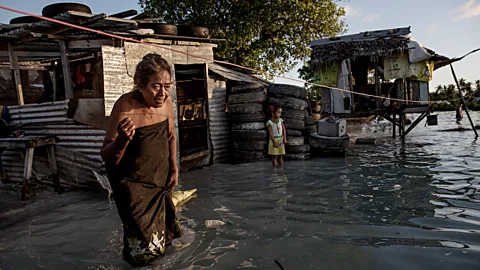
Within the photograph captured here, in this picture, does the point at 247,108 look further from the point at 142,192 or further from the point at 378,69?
the point at 378,69

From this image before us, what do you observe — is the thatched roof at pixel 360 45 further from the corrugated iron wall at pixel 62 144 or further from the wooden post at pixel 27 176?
the wooden post at pixel 27 176

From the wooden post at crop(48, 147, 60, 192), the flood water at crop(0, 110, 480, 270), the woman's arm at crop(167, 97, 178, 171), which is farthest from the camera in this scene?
the wooden post at crop(48, 147, 60, 192)

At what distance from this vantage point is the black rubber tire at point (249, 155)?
9.14m

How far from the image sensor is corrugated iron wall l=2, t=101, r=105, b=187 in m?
6.75

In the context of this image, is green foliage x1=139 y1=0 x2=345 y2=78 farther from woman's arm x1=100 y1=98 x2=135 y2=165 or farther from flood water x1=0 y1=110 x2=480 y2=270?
woman's arm x1=100 y1=98 x2=135 y2=165

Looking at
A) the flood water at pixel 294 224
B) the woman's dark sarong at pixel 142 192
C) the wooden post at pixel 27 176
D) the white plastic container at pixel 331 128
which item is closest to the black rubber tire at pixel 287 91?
the white plastic container at pixel 331 128

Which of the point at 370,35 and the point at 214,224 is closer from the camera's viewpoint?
A: the point at 214,224

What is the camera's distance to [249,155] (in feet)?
30.4

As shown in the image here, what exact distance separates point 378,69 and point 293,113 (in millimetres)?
6328

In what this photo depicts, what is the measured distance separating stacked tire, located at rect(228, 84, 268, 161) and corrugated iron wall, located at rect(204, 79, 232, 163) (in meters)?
0.37

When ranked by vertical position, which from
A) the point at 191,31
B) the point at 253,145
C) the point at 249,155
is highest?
the point at 191,31

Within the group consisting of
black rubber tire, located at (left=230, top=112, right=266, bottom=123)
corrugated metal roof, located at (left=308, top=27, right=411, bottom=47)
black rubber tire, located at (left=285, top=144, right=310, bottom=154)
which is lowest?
black rubber tire, located at (left=285, top=144, right=310, bottom=154)

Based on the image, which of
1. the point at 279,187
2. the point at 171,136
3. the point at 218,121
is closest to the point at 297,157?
the point at 218,121

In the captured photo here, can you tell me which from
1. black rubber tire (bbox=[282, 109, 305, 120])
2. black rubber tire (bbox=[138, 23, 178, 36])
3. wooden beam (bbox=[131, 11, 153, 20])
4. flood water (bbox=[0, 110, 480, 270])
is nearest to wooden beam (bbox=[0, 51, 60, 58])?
wooden beam (bbox=[131, 11, 153, 20])
